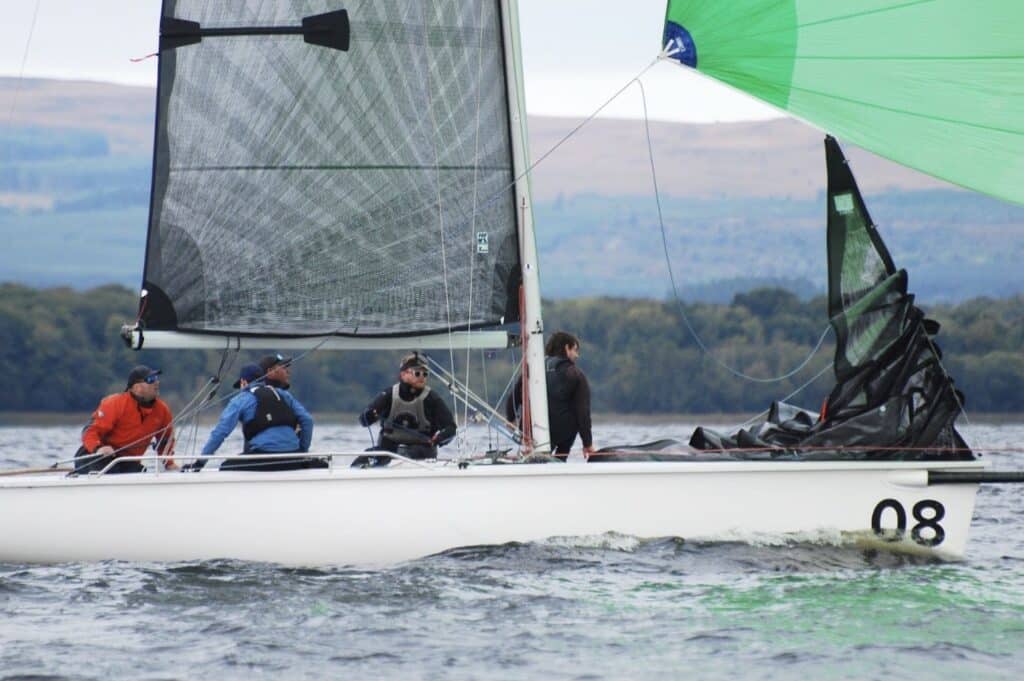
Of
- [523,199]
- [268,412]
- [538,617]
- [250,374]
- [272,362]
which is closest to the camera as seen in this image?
[538,617]

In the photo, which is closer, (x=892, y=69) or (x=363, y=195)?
(x=892, y=69)

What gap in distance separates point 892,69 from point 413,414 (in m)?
3.52

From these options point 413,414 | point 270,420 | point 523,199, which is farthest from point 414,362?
point 523,199

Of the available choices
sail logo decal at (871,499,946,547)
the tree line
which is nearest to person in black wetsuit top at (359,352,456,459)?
sail logo decal at (871,499,946,547)

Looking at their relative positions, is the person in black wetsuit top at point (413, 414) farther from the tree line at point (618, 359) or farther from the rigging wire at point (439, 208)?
the tree line at point (618, 359)

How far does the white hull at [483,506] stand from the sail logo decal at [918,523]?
0.04 ft

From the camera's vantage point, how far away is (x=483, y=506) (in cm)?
943

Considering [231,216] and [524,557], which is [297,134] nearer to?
[231,216]

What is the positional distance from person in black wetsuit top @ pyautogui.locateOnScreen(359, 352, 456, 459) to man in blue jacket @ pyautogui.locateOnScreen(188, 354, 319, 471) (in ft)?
1.45

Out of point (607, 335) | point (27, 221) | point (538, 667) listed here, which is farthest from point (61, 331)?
point (27, 221)

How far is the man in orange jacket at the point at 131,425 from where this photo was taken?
10297 millimetres

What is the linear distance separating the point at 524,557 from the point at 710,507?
1072 millimetres

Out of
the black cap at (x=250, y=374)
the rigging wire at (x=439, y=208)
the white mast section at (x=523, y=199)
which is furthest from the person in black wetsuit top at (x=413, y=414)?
the black cap at (x=250, y=374)

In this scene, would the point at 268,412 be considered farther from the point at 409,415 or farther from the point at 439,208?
the point at 439,208
